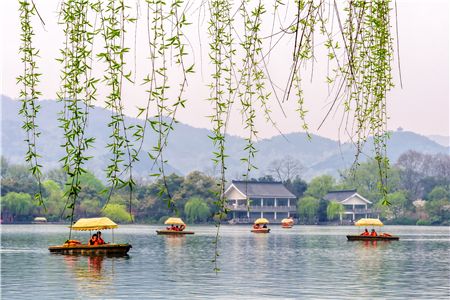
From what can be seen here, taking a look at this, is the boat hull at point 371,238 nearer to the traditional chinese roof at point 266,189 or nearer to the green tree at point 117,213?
the green tree at point 117,213

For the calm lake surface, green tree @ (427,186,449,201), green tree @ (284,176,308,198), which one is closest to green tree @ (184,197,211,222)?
green tree @ (284,176,308,198)

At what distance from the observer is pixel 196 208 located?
417 ft

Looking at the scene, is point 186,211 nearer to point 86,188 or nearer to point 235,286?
point 86,188

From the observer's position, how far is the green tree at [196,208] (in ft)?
417

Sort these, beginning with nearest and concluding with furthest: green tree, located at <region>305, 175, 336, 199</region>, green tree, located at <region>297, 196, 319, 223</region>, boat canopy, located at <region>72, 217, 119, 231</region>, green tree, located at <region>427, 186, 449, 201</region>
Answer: boat canopy, located at <region>72, 217, 119, 231</region> → green tree, located at <region>427, 186, 449, 201</region> → green tree, located at <region>297, 196, 319, 223</region> → green tree, located at <region>305, 175, 336, 199</region>

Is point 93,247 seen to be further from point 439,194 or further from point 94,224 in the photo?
point 439,194

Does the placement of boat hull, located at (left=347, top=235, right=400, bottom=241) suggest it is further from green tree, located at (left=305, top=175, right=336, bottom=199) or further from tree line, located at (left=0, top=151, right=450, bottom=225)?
green tree, located at (left=305, top=175, right=336, bottom=199)

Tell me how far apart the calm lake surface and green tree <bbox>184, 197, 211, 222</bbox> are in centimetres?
5292

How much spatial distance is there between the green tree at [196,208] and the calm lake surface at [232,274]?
174 ft

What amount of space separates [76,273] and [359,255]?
83.8 ft

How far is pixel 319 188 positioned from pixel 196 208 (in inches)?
1145

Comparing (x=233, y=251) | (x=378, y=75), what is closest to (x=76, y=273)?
(x=233, y=251)

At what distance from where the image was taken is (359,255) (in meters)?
67.0

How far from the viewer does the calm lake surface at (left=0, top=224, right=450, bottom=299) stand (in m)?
39.1
